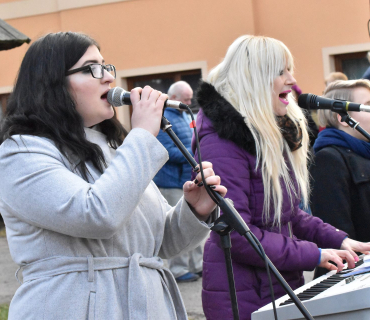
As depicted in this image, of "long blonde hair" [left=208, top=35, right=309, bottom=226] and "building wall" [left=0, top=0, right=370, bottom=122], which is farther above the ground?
"building wall" [left=0, top=0, right=370, bottom=122]

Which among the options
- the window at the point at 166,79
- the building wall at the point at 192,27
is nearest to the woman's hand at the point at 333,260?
the building wall at the point at 192,27

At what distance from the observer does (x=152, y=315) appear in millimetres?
1830

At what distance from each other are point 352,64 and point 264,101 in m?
7.52

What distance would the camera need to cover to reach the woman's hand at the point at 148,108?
1814 mm

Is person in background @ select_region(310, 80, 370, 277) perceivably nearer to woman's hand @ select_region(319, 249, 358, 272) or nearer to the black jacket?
the black jacket

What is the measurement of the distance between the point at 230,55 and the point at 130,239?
119cm

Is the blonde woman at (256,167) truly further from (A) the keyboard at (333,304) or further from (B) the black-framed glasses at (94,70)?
(B) the black-framed glasses at (94,70)

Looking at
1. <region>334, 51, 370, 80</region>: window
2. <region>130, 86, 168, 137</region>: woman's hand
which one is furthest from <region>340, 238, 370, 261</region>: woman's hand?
<region>334, 51, 370, 80</region>: window

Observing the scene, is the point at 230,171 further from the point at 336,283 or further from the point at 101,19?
the point at 101,19

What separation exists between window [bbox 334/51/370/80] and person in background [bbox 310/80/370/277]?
6.57 meters

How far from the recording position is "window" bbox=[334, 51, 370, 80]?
9531 millimetres

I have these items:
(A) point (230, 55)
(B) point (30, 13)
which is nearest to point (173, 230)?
(A) point (230, 55)

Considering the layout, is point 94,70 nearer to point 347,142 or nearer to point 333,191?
point 333,191

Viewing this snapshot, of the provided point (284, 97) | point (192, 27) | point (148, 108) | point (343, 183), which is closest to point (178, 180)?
point (343, 183)
